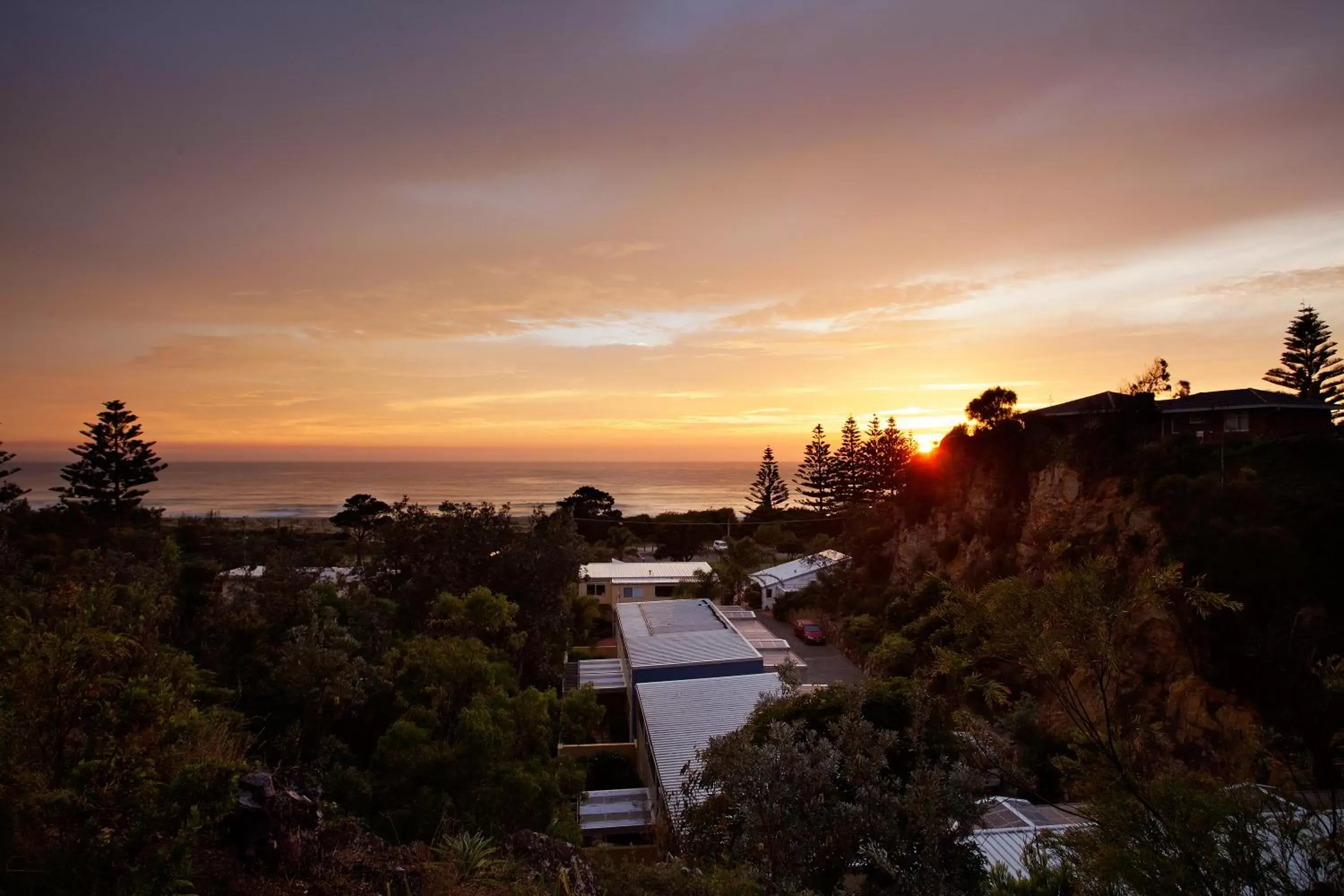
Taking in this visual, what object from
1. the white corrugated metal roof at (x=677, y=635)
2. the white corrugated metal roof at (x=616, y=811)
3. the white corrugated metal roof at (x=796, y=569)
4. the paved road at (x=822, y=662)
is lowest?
the paved road at (x=822, y=662)

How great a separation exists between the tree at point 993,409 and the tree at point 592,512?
27789 millimetres

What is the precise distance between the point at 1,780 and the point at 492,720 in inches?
199

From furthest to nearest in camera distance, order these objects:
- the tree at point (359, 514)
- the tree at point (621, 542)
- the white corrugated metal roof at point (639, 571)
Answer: the tree at point (621, 542)
the tree at point (359, 514)
the white corrugated metal roof at point (639, 571)

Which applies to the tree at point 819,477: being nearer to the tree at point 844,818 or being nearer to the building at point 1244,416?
the building at point 1244,416

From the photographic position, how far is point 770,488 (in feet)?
193

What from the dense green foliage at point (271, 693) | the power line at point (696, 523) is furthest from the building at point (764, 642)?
the power line at point (696, 523)

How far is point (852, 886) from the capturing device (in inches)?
285

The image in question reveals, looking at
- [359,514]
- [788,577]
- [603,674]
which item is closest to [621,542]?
[788,577]

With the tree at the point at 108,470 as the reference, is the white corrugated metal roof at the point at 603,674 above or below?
below

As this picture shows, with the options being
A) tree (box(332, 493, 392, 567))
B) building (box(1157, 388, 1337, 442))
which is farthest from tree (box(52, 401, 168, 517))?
building (box(1157, 388, 1337, 442))

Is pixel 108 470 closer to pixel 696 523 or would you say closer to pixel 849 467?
pixel 696 523

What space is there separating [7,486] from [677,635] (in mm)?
23898

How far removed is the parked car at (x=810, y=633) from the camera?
23.7 metres

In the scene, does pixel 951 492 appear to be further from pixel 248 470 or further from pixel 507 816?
pixel 248 470
